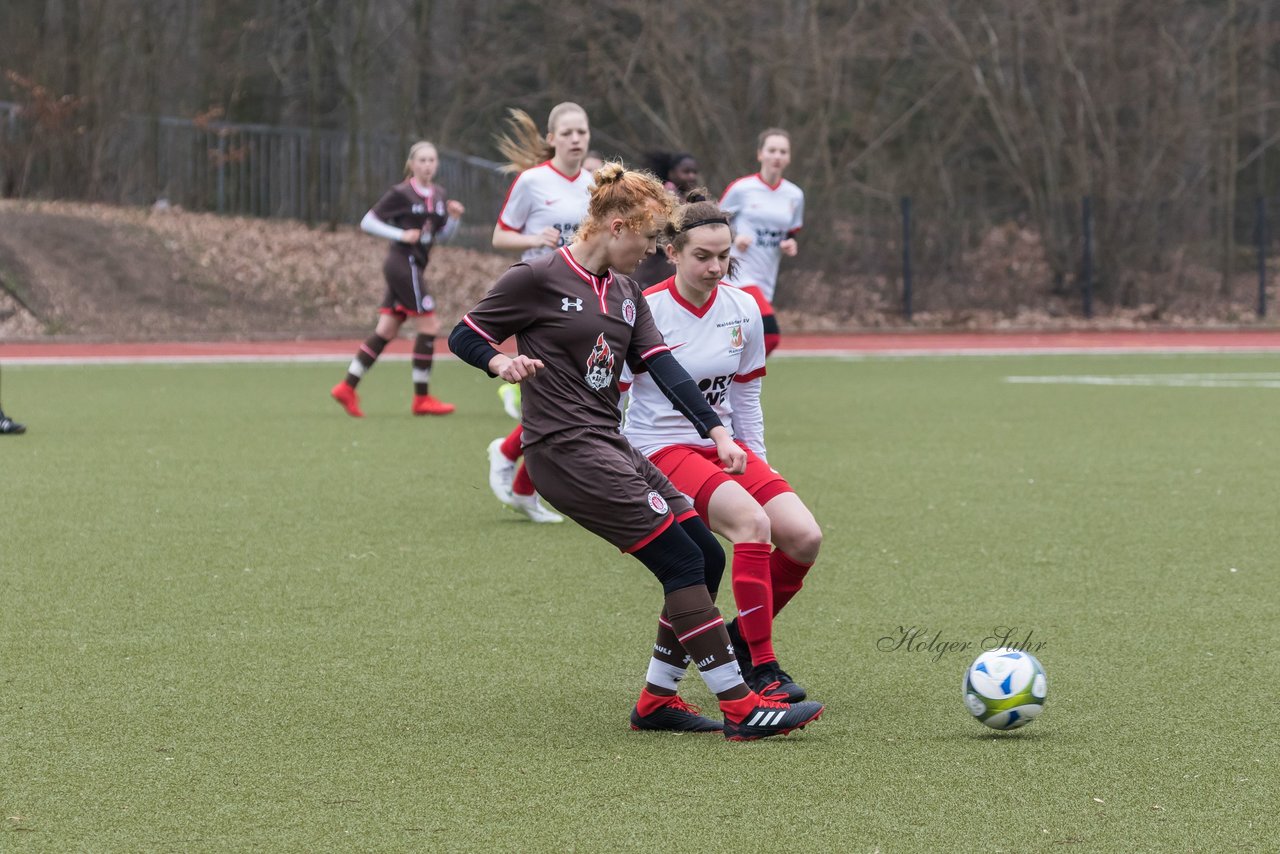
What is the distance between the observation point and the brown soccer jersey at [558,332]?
16.0 ft

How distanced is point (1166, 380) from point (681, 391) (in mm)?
14321

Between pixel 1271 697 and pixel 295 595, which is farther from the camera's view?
pixel 295 595

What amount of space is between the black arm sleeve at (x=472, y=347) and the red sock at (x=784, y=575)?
122cm

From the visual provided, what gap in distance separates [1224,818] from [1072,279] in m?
25.9

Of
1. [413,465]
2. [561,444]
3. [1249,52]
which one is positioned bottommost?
[413,465]

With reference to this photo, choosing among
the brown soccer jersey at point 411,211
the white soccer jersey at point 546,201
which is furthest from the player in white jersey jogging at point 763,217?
the brown soccer jersey at point 411,211

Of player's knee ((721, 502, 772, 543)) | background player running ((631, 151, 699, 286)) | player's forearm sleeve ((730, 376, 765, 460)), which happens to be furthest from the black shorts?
player's knee ((721, 502, 772, 543))

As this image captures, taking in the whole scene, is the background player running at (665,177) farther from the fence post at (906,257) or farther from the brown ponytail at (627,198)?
the fence post at (906,257)

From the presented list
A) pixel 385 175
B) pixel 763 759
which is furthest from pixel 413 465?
pixel 385 175

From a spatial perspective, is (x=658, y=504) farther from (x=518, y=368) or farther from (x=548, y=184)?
(x=548, y=184)

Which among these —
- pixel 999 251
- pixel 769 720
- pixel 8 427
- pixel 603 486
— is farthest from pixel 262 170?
pixel 769 720

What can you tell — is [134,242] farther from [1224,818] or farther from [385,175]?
[1224,818]

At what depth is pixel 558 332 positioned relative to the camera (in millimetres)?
4891

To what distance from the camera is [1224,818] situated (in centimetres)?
401
